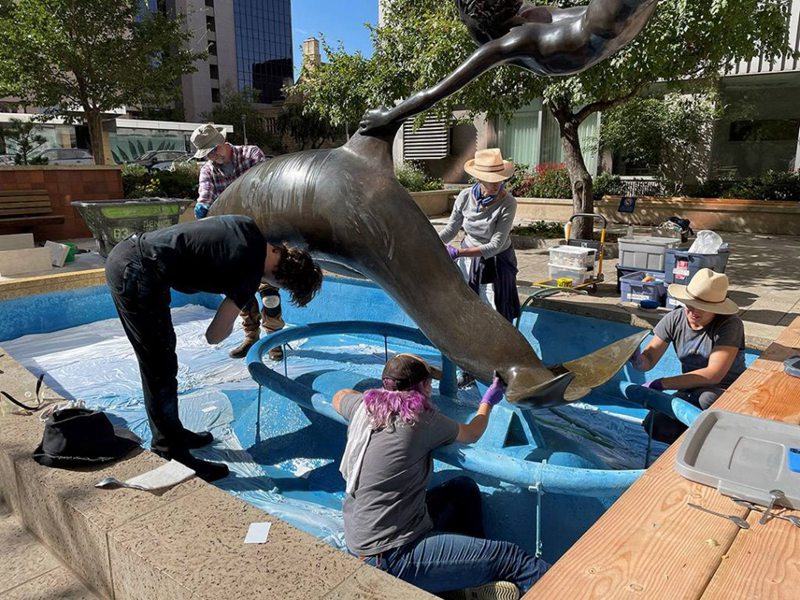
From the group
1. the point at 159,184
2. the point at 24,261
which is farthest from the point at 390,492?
the point at 159,184

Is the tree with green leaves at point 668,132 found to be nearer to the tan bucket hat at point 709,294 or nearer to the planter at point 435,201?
the planter at point 435,201

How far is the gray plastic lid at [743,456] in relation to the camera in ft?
6.17

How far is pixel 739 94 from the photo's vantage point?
16.1 meters

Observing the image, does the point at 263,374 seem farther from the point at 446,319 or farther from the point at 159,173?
the point at 159,173

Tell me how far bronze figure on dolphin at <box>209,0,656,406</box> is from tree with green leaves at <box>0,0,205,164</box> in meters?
12.6

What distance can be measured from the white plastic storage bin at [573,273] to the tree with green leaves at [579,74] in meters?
2.27

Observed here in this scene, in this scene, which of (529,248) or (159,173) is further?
(159,173)

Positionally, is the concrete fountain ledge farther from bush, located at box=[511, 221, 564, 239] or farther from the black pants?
bush, located at box=[511, 221, 564, 239]

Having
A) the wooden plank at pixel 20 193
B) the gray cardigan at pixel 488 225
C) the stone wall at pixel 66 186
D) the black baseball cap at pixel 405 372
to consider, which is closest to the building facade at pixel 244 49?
the stone wall at pixel 66 186

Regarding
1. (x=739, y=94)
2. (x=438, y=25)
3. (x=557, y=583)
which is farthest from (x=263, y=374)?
(x=739, y=94)

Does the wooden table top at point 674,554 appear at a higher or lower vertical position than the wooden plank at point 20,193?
lower

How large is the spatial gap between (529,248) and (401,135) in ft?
34.9

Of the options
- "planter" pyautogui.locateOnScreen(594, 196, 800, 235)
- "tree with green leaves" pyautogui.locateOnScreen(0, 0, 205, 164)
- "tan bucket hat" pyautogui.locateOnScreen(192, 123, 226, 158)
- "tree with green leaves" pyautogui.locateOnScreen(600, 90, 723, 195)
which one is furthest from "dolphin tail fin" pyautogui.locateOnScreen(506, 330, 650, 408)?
"tree with green leaves" pyautogui.locateOnScreen(600, 90, 723, 195)

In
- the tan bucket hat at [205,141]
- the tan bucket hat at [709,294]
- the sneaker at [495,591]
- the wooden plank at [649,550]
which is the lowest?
the sneaker at [495,591]
